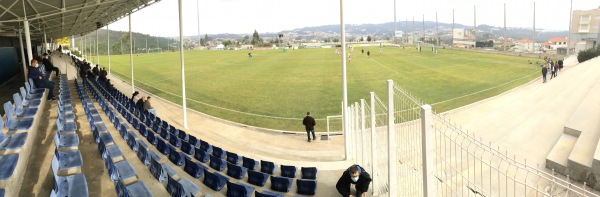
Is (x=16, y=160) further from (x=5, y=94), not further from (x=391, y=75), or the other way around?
(x=391, y=75)

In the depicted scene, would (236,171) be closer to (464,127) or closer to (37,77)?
(37,77)

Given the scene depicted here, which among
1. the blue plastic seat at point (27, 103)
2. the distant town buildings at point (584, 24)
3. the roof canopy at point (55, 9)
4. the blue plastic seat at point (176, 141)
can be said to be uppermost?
the distant town buildings at point (584, 24)

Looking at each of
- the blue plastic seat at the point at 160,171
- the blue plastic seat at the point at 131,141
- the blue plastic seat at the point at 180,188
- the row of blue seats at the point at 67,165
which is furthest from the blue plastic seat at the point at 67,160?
the blue plastic seat at the point at 131,141

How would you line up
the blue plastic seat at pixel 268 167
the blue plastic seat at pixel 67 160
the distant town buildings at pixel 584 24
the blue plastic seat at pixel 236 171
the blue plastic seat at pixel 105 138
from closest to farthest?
the blue plastic seat at pixel 67 160 < the blue plastic seat at pixel 105 138 < the blue plastic seat at pixel 236 171 < the blue plastic seat at pixel 268 167 < the distant town buildings at pixel 584 24

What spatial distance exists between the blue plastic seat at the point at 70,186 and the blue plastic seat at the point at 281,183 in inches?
159

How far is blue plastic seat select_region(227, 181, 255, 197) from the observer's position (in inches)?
283

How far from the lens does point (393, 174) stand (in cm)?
654

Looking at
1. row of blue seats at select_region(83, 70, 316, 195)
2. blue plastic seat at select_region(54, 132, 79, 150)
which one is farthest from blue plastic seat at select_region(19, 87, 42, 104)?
blue plastic seat at select_region(54, 132, 79, 150)

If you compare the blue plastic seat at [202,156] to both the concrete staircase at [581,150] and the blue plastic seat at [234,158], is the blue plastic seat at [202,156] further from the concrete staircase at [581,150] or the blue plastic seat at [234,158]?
the concrete staircase at [581,150]

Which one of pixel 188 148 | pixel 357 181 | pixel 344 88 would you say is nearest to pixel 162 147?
pixel 188 148

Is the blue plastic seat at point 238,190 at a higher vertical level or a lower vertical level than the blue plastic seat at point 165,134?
lower

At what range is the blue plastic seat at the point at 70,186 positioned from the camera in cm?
508

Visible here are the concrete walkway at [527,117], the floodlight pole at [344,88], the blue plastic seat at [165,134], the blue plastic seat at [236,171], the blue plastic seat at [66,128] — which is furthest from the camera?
the concrete walkway at [527,117]

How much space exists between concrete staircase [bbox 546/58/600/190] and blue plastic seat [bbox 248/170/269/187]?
7.12 metres
